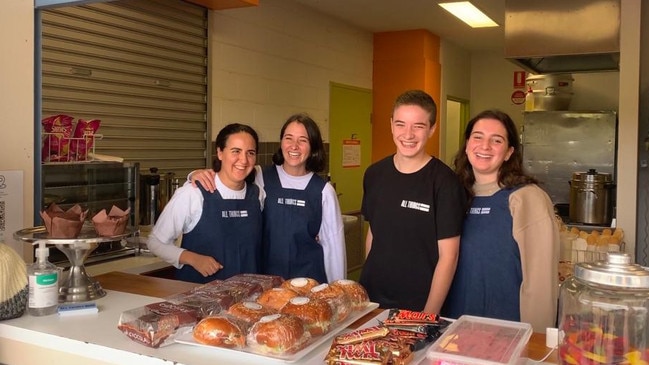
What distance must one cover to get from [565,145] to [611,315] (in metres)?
4.60

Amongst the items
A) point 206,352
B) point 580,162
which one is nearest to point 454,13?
point 580,162

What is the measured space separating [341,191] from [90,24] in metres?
3.37

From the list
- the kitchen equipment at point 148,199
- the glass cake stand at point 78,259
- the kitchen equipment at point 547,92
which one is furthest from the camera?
the kitchen equipment at point 547,92

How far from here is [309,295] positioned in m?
1.69

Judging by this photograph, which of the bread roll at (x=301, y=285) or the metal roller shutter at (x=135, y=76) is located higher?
the metal roller shutter at (x=135, y=76)

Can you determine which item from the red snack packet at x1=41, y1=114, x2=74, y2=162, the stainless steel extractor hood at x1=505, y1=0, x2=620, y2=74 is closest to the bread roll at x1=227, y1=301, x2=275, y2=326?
the red snack packet at x1=41, y1=114, x2=74, y2=162

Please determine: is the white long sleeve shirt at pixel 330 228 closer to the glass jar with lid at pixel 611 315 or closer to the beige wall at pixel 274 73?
the beige wall at pixel 274 73

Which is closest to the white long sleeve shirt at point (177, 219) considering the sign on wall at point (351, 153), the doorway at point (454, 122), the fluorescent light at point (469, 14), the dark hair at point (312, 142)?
the dark hair at point (312, 142)

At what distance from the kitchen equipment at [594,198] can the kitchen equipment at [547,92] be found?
1.60m

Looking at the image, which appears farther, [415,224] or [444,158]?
[444,158]

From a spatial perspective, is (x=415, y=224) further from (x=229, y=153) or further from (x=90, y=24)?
(x=90, y=24)

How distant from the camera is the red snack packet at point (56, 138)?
2935 millimetres

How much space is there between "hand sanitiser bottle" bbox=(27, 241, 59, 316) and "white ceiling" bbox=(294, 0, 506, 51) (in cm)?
412

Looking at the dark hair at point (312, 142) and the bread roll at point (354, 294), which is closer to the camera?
the bread roll at point (354, 294)
